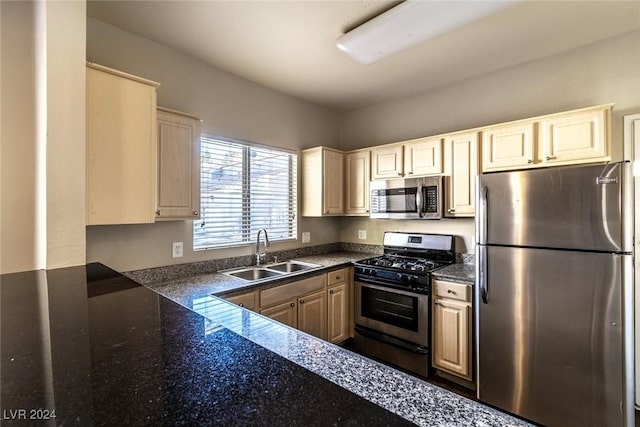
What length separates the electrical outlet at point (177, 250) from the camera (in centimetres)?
231

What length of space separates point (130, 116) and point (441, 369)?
9.75 feet

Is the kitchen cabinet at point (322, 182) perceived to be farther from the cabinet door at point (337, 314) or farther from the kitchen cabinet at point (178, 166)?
the kitchen cabinet at point (178, 166)

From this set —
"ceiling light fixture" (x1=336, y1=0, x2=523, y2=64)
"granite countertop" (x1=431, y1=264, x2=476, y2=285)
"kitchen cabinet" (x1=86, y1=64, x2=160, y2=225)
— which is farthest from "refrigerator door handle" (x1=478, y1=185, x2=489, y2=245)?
"kitchen cabinet" (x1=86, y1=64, x2=160, y2=225)

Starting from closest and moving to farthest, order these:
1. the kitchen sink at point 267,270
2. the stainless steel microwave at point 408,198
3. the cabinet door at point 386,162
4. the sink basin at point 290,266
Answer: the kitchen sink at point 267,270 → the stainless steel microwave at point 408,198 → the sink basin at point 290,266 → the cabinet door at point 386,162

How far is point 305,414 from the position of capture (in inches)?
16.9

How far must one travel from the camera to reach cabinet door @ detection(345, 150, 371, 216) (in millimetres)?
3287

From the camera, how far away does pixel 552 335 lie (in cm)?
185

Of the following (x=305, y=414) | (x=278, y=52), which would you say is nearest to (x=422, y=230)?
(x=278, y=52)

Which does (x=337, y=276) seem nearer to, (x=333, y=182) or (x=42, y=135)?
(x=333, y=182)

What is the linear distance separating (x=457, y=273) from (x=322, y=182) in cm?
161

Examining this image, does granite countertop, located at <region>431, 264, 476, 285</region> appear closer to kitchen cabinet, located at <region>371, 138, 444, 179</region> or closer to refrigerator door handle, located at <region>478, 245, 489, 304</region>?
refrigerator door handle, located at <region>478, 245, 489, 304</region>

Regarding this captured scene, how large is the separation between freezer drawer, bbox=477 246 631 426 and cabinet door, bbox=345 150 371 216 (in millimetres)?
1482

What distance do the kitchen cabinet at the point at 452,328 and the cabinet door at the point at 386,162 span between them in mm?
1204

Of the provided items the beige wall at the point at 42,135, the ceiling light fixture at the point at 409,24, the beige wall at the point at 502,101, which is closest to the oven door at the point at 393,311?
the beige wall at the point at 502,101
